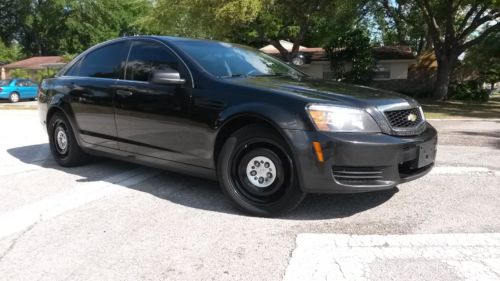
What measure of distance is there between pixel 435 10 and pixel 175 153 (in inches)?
854

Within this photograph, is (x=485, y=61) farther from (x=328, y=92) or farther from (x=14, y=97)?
(x=14, y=97)

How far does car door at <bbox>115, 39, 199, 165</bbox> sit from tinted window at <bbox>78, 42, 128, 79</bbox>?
170 millimetres

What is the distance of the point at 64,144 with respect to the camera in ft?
20.7

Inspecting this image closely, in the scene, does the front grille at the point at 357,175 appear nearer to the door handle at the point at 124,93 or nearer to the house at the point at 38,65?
the door handle at the point at 124,93

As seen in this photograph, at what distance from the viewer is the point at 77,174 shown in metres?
5.97

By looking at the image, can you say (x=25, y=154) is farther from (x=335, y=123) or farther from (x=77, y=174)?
(x=335, y=123)

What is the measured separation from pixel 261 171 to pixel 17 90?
25829 millimetres

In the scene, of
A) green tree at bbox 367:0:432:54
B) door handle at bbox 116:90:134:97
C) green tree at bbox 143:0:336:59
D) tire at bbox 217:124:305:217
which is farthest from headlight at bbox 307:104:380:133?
green tree at bbox 367:0:432:54

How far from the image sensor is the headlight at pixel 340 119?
384 cm

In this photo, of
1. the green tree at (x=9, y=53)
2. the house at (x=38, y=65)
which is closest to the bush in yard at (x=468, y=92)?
the house at (x=38, y=65)

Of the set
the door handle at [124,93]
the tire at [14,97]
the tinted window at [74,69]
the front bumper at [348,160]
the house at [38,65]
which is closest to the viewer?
the front bumper at [348,160]

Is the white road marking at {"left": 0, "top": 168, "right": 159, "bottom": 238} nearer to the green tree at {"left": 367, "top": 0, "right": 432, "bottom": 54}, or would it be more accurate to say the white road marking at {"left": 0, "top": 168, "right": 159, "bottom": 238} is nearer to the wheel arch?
the wheel arch

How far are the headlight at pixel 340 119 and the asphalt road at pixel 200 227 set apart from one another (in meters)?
0.81

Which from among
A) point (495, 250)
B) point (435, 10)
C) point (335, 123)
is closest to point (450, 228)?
point (495, 250)
